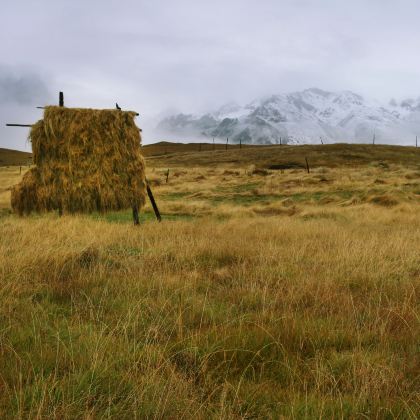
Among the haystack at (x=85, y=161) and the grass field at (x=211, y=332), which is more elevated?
the haystack at (x=85, y=161)

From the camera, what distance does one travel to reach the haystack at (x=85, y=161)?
12242 mm

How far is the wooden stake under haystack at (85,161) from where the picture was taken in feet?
40.2

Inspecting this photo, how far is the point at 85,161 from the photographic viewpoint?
12.3 metres

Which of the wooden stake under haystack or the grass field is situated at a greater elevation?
the wooden stake under haystack

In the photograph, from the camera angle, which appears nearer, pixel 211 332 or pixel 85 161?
pixel 211 332

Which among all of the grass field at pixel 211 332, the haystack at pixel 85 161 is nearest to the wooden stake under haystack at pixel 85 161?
the haystack at pixel 85 161

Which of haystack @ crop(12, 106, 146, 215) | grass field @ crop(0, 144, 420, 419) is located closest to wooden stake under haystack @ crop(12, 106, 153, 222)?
haystack @ crop(12, 106, 146, 215)

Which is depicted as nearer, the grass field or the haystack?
the grass field

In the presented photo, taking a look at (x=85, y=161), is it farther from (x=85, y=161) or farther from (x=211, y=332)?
(x=211, y=332)

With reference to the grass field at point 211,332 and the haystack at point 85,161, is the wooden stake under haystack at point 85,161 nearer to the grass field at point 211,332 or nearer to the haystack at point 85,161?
the haystack at point 85,161

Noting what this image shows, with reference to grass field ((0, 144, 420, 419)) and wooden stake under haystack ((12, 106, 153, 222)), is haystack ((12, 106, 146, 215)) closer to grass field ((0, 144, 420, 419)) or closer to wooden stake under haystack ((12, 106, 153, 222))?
wooden stake under haystack ((12, 106, 153, 222))

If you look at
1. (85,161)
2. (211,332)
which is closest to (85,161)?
(85,161)

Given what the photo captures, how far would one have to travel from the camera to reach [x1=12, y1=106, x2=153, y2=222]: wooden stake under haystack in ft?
40.2

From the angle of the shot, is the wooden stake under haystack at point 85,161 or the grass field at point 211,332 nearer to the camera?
the grass field at point 211,332
